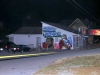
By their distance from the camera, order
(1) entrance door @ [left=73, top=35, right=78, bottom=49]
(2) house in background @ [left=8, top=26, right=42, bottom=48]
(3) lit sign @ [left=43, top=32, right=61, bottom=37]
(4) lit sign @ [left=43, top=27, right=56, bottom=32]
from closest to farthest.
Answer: (3) lit sign @ [left=43, top=32, right=61, bottom=37] < (1) entrance door @ [left=73, top=35, right=78, bottom=49] < (4) lit sign @ [left=43, top=27, right=56, bottom=32] < (2) house in background @ [left=8, top=26, right=42, bottom=48]

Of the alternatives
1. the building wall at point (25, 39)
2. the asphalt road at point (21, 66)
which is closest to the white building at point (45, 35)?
the building wall at point (25, 39)

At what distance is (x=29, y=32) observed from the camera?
4747 centimetres

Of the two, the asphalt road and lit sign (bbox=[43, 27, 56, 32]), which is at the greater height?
lit sign (bbox=[43, 27, 56, 32])

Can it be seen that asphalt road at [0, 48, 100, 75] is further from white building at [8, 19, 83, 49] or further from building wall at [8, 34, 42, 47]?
building wall at [8, 34, 42, 47]

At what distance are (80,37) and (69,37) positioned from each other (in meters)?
5.25

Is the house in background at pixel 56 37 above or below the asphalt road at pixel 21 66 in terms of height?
above

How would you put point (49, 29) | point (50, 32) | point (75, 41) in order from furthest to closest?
point (75, 41), point (49, 29), point (50, 32)

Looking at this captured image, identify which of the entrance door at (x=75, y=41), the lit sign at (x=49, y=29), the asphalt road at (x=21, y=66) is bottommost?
the asphalt road at (x=21, y=66)

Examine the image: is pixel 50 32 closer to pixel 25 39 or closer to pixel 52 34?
pixel 52 34

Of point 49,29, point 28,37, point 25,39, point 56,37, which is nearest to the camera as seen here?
point 56,37

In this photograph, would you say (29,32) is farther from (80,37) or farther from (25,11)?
(25,11)

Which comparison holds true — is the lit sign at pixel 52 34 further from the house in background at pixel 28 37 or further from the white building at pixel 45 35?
the house in background at pixel 28 37

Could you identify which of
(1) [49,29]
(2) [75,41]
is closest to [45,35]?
(1) [49,29]

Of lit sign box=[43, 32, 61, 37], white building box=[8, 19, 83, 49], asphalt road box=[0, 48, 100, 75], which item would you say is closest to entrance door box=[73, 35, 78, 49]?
white building box=[8, 19, 83, 49]
